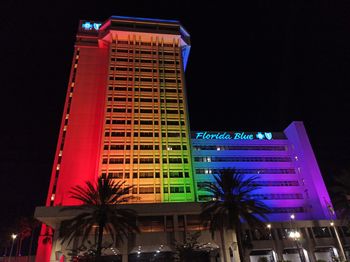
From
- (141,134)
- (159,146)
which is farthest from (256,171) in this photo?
(141,134)

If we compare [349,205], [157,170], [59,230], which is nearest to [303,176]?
[349,205]

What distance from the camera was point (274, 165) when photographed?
276 ft

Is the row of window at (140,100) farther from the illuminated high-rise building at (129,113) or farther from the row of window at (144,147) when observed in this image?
the row of window at (144,147)

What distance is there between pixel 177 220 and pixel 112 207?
17.0m

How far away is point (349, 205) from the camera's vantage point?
4672 cm

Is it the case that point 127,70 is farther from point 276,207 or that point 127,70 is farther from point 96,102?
point 276,207

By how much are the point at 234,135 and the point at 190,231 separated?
42.6m

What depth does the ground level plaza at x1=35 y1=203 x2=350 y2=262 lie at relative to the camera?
4638 cm

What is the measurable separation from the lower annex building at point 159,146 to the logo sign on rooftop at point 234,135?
329 mm

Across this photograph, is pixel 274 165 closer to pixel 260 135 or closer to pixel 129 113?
Result: pixel 260 135

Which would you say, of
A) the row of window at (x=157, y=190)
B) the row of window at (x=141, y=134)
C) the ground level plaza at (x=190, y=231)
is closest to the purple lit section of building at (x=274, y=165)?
the row of window at (x=157, y=190)

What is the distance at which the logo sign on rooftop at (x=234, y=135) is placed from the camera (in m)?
84.3

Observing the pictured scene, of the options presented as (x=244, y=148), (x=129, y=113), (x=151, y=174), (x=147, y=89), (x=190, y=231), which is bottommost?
(x=190, y=231)

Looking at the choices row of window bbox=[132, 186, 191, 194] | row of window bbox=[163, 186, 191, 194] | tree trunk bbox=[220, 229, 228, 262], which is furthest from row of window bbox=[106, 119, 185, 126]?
tree trunk bbox=[220, 229, 228, 262]
